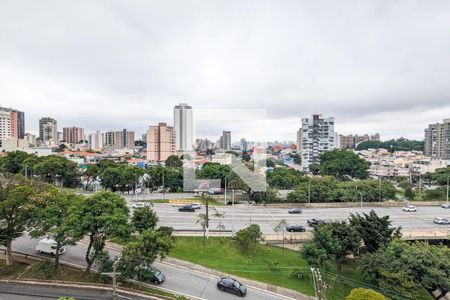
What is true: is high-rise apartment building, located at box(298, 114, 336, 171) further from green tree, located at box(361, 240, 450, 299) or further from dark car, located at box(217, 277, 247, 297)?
dark car, located at box(217, 277, 247, 297)

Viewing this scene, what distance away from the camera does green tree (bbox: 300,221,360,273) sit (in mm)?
12219

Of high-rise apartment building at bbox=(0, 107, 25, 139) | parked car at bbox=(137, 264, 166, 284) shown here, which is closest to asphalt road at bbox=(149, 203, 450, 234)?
parked car at bbox=(137, 264, 166, 284)

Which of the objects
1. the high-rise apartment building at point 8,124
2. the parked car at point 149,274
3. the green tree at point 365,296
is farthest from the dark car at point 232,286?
the high-rise apartment building at point 8,124

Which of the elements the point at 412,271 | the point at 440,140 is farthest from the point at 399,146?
the point at 412,271

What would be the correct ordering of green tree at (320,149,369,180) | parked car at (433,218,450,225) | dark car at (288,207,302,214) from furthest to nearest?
green tree at (320,149,369,180), dark car at (288,207,302,214), parked car at (433,218,450,225)

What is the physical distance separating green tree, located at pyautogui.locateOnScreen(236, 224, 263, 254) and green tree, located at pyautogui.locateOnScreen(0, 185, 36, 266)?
1008 centimetres

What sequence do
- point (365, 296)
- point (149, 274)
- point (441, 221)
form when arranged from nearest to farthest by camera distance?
point (365, 296) → point (149, 274) → point (441, 221)

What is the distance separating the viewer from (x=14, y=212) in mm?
11352

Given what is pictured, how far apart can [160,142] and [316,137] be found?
38.9 metres

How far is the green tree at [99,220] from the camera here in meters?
10.2

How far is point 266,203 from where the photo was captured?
2458 centimetres

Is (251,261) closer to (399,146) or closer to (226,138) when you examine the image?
(226,138)

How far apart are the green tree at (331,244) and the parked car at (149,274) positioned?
6803mm

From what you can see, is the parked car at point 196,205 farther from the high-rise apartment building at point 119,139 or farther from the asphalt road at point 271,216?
the high-rise apartment building at point 119,139
